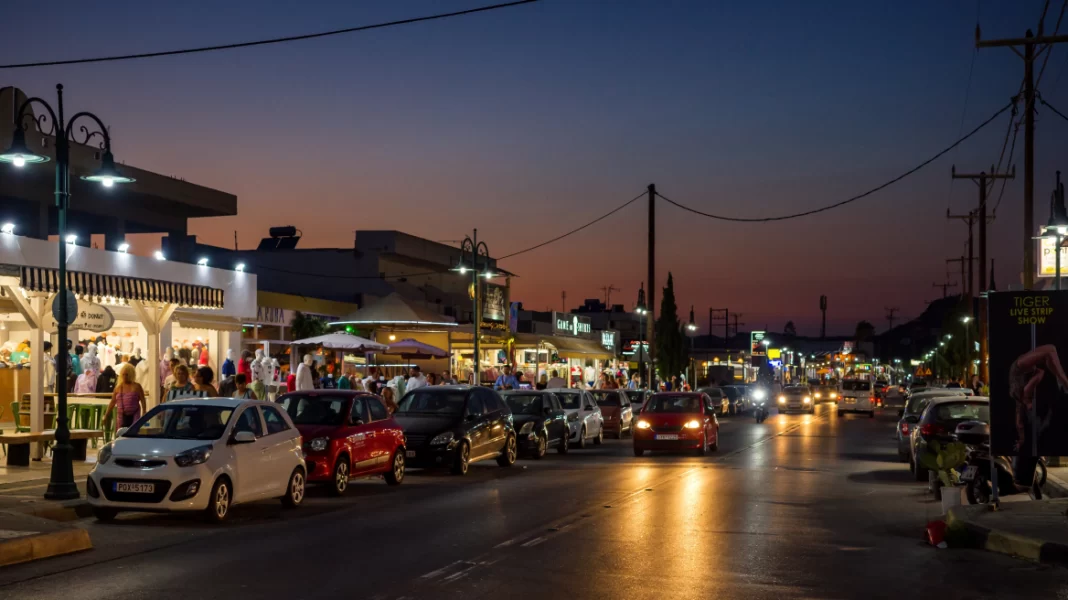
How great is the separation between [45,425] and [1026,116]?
2504 cm

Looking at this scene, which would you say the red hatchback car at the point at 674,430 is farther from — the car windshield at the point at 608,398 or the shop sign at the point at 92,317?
the shop sign at the point at 92,317

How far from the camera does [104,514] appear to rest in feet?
49.8

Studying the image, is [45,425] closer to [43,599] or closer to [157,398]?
[157,398]

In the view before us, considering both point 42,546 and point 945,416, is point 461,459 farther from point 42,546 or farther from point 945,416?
point 42,546

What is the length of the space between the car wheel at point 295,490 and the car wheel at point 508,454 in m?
8.02

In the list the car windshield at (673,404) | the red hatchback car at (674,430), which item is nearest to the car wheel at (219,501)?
the red hatchback car at (674,430)

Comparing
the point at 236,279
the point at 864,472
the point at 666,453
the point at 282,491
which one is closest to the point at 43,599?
the point at 282,491

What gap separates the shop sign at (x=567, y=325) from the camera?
74.9 metres

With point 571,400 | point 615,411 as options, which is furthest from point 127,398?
point 615,411

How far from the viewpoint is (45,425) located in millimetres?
24250

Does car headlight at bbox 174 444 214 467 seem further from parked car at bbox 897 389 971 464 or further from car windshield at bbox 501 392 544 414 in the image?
car windshield at bbox 501 392 544 414

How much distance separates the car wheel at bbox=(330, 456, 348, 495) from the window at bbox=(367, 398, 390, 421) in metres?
1.35

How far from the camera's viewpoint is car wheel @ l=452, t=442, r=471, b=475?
22312mm

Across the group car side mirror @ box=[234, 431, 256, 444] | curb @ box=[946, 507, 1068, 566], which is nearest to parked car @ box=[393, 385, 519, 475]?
car side mirror @ box=[234, 431, 256, 444]
